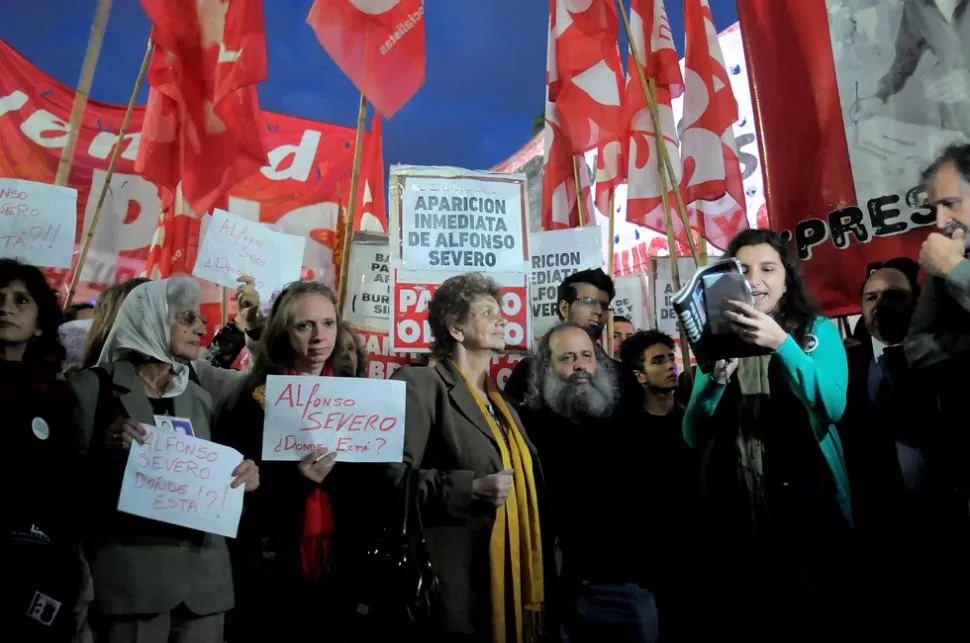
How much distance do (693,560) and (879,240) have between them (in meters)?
1.91

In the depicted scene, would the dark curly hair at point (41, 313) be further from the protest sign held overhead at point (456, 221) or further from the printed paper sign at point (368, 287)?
the printed paper sign at point (368, 287)

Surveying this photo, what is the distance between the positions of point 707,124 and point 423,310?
7.85 feet

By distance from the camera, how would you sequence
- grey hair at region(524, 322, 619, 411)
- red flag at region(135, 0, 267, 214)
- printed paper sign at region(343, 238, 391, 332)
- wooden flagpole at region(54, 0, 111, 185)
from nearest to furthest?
grey hair at region(524, 322, 619, 411), wooden flagpole at region(54, 0, 111, 185), red flag at region(135, 0, 267, 214), printed paper sign at region(343, 238, 391, 332)

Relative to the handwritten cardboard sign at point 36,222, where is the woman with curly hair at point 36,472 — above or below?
below

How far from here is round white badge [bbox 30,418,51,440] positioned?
203cm

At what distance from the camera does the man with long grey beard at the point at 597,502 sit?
2.52m

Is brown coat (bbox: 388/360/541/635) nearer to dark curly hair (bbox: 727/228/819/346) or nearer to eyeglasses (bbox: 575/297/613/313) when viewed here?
dark curly hair (bbox: 727/228/819/346)

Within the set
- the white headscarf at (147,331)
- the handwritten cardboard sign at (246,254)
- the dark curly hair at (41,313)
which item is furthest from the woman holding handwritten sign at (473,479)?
the handwritten cardboard sign at (246,254)

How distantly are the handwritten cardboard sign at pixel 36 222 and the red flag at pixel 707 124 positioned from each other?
11.8ft

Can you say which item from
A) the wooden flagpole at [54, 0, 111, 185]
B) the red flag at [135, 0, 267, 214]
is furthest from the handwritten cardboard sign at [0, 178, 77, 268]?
the red flag at [135, 0, 267, 214]

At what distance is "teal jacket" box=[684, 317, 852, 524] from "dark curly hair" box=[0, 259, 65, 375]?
6.56 feet

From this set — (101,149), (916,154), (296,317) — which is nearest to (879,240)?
(916,154)

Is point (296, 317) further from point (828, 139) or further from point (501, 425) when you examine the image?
point (828, 139)

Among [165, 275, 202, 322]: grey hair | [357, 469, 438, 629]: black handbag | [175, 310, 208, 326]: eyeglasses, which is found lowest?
[357, 469, 438, 629]: black handbag
